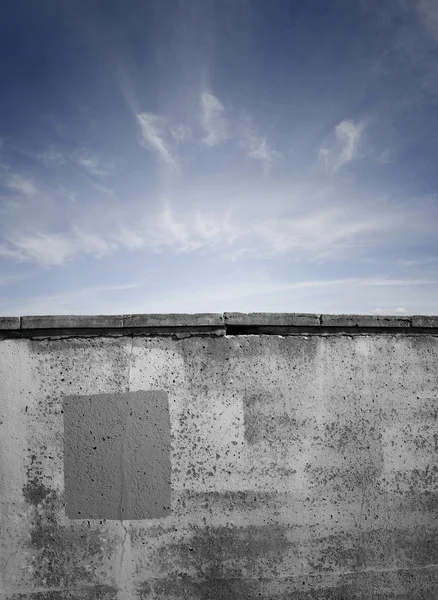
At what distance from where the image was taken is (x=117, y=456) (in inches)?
112

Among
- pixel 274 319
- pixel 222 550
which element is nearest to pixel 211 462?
pixel 222 550

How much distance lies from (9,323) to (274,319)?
79.8 inches

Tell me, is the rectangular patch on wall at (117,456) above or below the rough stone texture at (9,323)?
below

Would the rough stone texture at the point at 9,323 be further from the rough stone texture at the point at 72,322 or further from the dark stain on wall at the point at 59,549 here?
the dark stain on wall at the point at 59,549

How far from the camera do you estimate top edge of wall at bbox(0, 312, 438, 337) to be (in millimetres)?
2867

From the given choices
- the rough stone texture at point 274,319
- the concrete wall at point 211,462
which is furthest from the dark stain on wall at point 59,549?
the rough stone texture at point 274,319

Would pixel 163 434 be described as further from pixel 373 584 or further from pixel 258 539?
pixel 373 584

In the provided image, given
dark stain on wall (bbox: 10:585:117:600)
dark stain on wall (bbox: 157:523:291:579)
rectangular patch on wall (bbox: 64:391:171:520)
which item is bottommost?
dark stain on wall (bbox: 10:585:117:600)

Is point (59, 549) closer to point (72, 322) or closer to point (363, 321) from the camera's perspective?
point (72, 322)

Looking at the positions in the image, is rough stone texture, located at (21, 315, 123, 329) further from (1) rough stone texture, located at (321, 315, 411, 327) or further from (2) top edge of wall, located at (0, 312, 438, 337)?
(1) rough stone texture, located at (321, 315, 411, 327)

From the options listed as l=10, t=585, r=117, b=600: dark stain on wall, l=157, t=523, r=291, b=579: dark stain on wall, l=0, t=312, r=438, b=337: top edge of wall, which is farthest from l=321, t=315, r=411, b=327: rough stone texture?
l=10, t=585, r=117, b=600: dark stain on wall

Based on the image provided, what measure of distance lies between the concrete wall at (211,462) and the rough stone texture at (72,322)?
1 centimetres

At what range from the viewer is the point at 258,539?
2865 mm

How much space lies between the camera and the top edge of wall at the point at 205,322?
2867 mm
